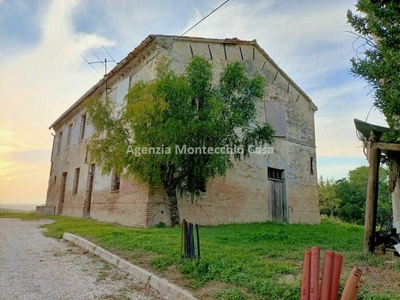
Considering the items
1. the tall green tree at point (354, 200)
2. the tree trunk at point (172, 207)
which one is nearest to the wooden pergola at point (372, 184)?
the tree trunk at point (172, 207)

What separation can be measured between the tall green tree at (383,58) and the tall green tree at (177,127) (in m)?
4.54

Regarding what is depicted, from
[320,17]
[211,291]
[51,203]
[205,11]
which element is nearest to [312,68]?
[320,17]

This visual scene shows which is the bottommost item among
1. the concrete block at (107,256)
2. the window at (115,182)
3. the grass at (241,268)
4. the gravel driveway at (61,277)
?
the gravel driveway at (61,277)

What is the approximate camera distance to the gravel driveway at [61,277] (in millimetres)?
3532

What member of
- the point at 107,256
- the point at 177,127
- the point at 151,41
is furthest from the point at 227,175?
the point at 107,256

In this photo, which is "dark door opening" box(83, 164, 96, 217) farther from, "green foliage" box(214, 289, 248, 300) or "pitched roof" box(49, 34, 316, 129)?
"green foliage" box(214, 289, 248, 300)

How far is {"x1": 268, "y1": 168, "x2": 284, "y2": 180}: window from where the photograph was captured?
45.6ft

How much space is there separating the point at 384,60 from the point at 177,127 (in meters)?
5.28

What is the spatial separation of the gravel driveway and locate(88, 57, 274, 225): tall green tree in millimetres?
3552

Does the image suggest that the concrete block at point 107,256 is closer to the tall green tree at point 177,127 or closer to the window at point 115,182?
the tall green tree at point 177,127

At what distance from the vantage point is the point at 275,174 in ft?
46.6

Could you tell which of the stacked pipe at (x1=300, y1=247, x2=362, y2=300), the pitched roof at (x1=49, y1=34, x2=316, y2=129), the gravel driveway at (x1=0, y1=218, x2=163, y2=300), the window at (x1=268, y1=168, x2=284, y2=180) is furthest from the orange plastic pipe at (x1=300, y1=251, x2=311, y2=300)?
the window at (x1=268, y1=168, x2=284, y2=180)

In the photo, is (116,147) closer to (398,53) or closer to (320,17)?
(320,17)

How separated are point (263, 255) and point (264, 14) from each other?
6260 mm
